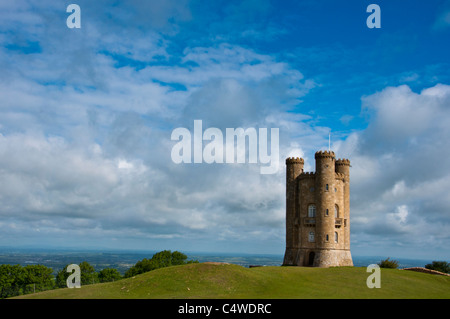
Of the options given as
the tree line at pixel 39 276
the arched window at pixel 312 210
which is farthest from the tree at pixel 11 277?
the arched window at pixel 312 210

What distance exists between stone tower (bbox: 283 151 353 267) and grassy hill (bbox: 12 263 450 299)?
19.3 meters

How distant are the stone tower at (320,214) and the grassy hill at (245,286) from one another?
19.3m

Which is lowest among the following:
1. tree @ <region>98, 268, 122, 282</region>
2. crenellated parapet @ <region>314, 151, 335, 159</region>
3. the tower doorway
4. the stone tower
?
tree @ <region>98, 268, 122, 282</region>

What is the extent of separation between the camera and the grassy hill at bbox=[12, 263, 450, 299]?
1665 inches

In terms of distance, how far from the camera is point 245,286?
44.9 metres

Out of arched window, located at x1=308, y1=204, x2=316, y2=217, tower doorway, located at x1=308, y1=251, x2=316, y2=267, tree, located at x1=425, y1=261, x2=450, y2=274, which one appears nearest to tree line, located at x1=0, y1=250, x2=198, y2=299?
tower doorway, located at x1=308, y1=251, x2=316, y2=267

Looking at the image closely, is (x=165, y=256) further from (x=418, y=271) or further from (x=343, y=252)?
(x=418, y=271)

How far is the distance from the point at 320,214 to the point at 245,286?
33074 millimetres

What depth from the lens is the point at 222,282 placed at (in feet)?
150

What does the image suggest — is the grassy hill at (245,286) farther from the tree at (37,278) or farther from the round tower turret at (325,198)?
the tree at (37,278)

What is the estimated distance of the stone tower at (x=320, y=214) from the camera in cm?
7388

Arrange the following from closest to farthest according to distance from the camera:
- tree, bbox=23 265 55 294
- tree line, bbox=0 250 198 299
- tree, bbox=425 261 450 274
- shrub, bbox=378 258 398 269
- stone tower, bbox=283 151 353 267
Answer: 1. shrub, bbox=378 258 398 269
2. stone tower, bbox=283 151 353 267
3. tree line, bbox=0 250 198 299
4. tree, bbox=23 265 55 294
5. tree, bbox=425 261 450 274

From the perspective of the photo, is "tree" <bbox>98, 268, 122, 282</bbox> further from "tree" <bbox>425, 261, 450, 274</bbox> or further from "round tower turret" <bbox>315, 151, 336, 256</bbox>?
"tree" <bbox>425, 261, 450, 274</bbox>
